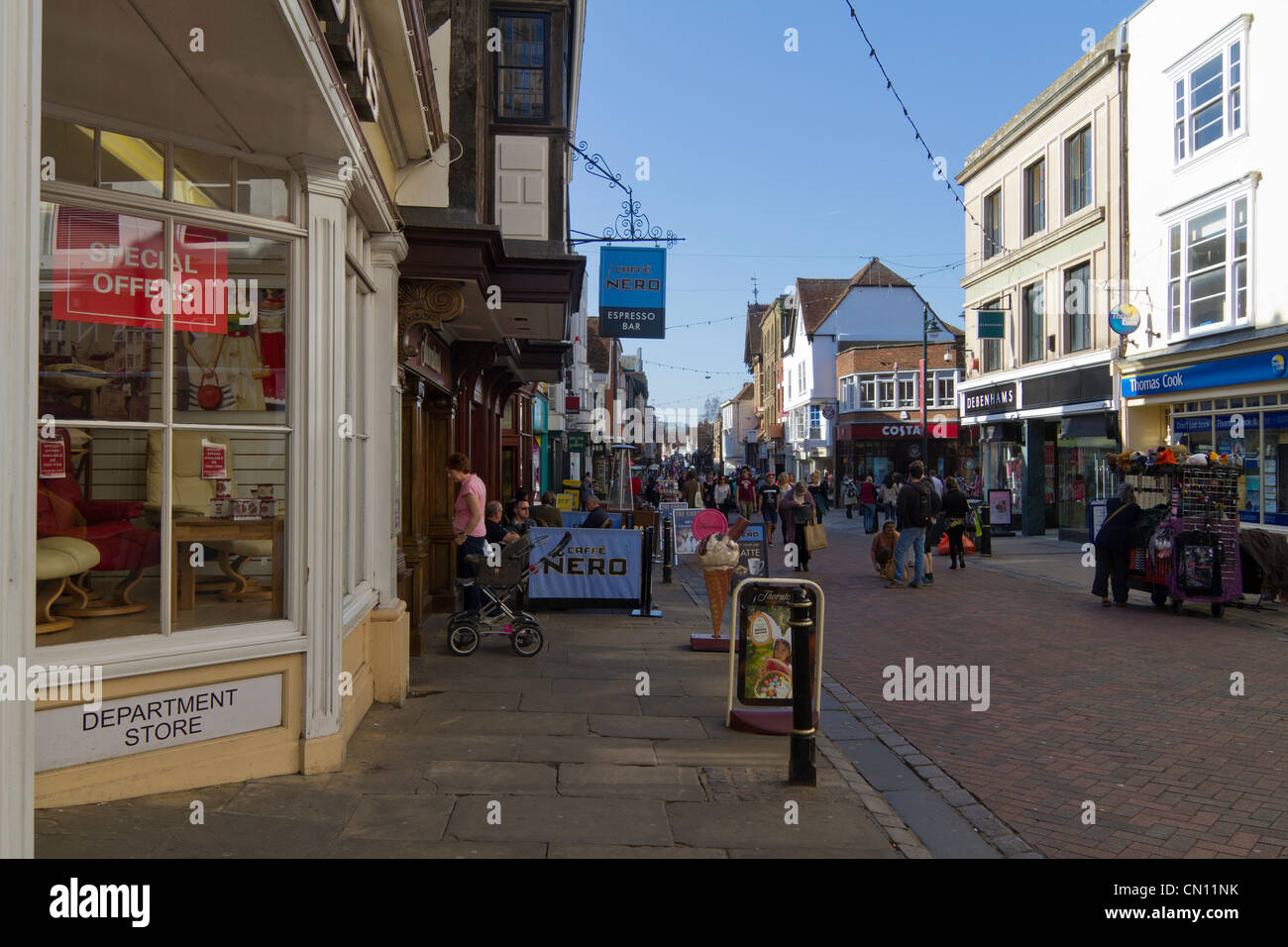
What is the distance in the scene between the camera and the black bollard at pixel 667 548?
639 inches

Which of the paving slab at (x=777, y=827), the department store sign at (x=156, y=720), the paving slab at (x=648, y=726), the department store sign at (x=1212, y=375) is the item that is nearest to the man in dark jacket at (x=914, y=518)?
the department store sign at (x=1212, y=375)

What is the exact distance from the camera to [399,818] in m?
4.82

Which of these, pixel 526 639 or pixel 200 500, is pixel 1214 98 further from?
pixel 200 500

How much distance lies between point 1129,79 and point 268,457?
2102cm

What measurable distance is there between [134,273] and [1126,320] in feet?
63.1

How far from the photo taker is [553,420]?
37531 millimetres

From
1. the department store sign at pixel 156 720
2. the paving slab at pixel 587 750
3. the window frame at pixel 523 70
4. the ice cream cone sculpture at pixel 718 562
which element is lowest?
the paving slab at pixel 587 750

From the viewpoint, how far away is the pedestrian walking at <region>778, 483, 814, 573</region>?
17.5 metres

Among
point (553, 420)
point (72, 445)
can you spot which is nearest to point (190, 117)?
point (72, 445)

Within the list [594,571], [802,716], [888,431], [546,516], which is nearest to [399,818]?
[802,716]

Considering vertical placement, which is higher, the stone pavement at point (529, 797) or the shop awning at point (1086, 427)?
the shop awning at point (1086, 427)

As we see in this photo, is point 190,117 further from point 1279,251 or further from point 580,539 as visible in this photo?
point 1279,251

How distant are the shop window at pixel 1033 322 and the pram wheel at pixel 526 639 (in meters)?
19.5

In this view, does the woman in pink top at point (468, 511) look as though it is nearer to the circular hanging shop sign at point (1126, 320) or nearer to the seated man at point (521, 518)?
the seated man at point (521, 518)
